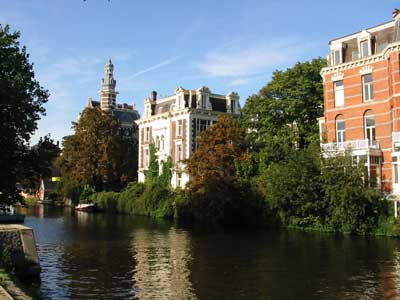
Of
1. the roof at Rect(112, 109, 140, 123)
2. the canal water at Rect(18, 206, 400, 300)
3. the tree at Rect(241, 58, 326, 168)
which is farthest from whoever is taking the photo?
the roof at Rect(112, 109, 140, 123)

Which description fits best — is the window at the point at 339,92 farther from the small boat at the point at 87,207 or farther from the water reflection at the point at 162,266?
the small boat at the point at 87,207

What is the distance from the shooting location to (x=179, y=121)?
58.3 meters

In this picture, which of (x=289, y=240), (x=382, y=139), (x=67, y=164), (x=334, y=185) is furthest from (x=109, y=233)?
(x=67, y=164)

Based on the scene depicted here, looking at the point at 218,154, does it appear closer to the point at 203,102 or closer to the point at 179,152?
the point at 179,152

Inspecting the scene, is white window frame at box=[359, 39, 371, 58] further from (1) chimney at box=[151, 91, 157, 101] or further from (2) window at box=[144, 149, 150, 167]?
(1) chimney at box=[151, 91, 157, 101]

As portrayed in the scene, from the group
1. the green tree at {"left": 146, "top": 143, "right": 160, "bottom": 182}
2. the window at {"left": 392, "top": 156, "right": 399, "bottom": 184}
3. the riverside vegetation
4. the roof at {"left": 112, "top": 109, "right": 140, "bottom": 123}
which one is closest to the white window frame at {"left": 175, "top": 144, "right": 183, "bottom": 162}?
the green tree at {"left": 146, "top": 143, "right": 160, "bottom": 182}

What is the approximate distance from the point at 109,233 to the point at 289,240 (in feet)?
42.6

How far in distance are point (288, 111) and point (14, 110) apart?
26563mm

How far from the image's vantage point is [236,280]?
16.6 metres

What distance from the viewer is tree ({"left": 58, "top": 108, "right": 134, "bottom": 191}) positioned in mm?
63969

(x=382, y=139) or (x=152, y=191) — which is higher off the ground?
(x=382, y=139)

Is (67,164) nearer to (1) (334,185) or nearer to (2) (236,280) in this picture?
(1) (334,185)

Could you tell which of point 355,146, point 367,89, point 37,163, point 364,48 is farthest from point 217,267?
point 364,48

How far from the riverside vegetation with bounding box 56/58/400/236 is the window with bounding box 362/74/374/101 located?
5756 mm
